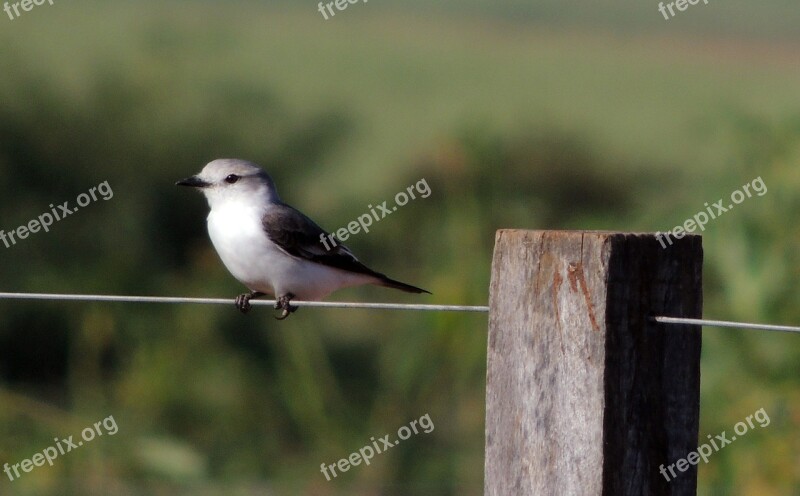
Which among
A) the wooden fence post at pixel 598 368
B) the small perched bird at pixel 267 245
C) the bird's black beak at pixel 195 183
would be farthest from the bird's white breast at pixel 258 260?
the wooden fence post at pixel 598 368

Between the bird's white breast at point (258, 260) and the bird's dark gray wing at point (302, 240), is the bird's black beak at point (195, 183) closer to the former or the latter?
the bird's white breast at point (258, 260)

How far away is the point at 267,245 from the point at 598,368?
9.98ft

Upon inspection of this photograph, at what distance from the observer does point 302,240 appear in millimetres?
6254

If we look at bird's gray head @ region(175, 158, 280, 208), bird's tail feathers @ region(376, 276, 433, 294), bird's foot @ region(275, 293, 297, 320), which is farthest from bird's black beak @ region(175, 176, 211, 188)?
bird's tail feathers @ region(376, 276, 433, 294)

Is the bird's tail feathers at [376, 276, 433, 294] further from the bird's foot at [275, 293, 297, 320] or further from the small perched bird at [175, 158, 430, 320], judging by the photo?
the bird's foot at [275, 293, 297, 320]

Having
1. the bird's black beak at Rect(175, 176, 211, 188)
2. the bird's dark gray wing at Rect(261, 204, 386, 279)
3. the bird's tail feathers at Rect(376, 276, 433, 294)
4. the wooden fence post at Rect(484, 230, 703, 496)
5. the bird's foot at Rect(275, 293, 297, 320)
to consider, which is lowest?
the wooden fence post at Rect(484, 230, 703, 496)

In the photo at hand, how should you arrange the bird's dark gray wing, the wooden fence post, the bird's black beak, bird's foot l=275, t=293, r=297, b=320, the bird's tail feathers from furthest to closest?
the bird's black beak < the bird's dark gray wing < the bird's tail feathers < bird's foot l=275, t=293, r=297, b=320 < the wooden fence post

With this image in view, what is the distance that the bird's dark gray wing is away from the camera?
6176mm

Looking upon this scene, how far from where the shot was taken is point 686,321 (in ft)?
11.0

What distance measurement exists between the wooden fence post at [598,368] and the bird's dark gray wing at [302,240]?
281 cm

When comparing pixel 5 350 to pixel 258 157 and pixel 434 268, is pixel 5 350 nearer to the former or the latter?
pixel 258 157

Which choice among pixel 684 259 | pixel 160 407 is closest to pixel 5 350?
pixel 160 407

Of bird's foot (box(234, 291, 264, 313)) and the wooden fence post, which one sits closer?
the wooden fence post

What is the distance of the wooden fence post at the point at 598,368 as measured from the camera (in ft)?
10.9
